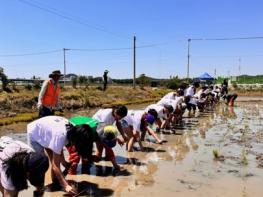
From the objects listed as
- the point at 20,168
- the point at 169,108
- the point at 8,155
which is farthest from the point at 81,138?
the point at 169,108

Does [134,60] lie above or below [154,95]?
above

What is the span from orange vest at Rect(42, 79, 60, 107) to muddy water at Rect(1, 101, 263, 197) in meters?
1.60

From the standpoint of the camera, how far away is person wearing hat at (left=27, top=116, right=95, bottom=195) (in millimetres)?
5250

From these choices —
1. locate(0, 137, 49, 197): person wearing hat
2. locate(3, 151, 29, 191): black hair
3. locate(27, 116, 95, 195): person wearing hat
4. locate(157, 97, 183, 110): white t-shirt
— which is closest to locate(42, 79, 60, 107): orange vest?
locate(27, 116, 95, 195): person wearing hat

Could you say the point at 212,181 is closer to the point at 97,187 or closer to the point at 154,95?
the point at 97,187

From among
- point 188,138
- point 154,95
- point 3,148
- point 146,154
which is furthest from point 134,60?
point 3,148

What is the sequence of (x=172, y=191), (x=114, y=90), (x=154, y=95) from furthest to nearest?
(x=154, y=95) → (x=114, y=90) → (x=172, y=191)

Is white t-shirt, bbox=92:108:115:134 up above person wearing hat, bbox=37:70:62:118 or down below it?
below

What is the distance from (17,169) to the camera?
12.3ft

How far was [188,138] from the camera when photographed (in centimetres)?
1227

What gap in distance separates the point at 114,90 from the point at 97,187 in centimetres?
2493

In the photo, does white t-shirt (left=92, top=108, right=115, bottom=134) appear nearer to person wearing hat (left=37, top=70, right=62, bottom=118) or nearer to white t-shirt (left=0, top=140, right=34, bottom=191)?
person wearing hat (left=37, top=70, right=62, bottom=118)

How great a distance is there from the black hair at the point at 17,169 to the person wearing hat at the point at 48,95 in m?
4.51

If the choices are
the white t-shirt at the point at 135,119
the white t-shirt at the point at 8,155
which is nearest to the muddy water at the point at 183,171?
the white t-shirt at the point at 135,119
